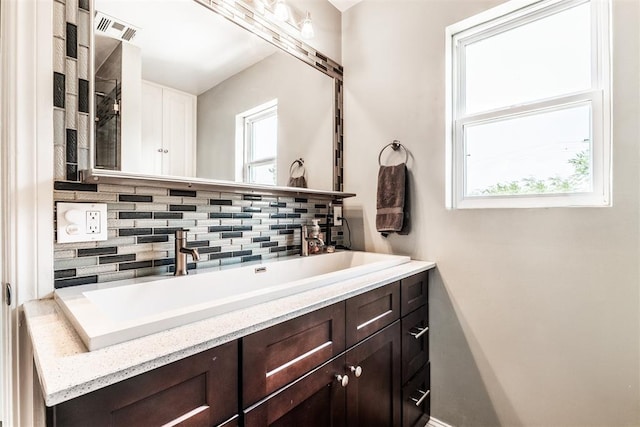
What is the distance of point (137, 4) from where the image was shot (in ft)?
3.57

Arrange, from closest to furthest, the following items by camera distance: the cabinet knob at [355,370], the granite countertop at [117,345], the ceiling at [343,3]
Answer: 1. the granite countertop at [117,345]
2. the cabinet knob at [355,370]
3. the ceiling at [343,3]

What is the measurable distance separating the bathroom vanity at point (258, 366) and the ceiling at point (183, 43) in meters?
0.89

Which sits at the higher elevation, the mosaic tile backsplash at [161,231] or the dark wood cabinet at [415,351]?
the mosaic tile backsplash at [161,231]

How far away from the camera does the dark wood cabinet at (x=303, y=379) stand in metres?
0.55

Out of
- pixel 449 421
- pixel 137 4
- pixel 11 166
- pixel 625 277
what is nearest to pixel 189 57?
pixel 137 4

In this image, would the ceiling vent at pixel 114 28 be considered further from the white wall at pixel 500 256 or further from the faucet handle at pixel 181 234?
the white wall at pixel 500 256

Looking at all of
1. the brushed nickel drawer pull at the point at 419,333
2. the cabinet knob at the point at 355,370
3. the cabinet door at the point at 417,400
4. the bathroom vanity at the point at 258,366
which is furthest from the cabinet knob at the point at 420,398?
the cabinet knob at the point at 355,370

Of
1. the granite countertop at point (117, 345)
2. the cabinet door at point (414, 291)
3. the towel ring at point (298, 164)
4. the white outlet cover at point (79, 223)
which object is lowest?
the cabinet door at point (414, 291)

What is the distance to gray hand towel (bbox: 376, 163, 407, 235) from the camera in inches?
64.1

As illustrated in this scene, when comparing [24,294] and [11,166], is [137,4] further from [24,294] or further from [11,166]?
[24,294]

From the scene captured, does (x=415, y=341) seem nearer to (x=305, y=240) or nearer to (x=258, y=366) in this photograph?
(x=305, y=240)

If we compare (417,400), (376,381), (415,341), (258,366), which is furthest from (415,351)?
(258,366)

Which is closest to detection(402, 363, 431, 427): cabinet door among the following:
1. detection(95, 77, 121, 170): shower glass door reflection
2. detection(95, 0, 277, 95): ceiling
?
detection(95, 77, 121, 170): shower glass door reflection

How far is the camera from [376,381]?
1.15 metres
